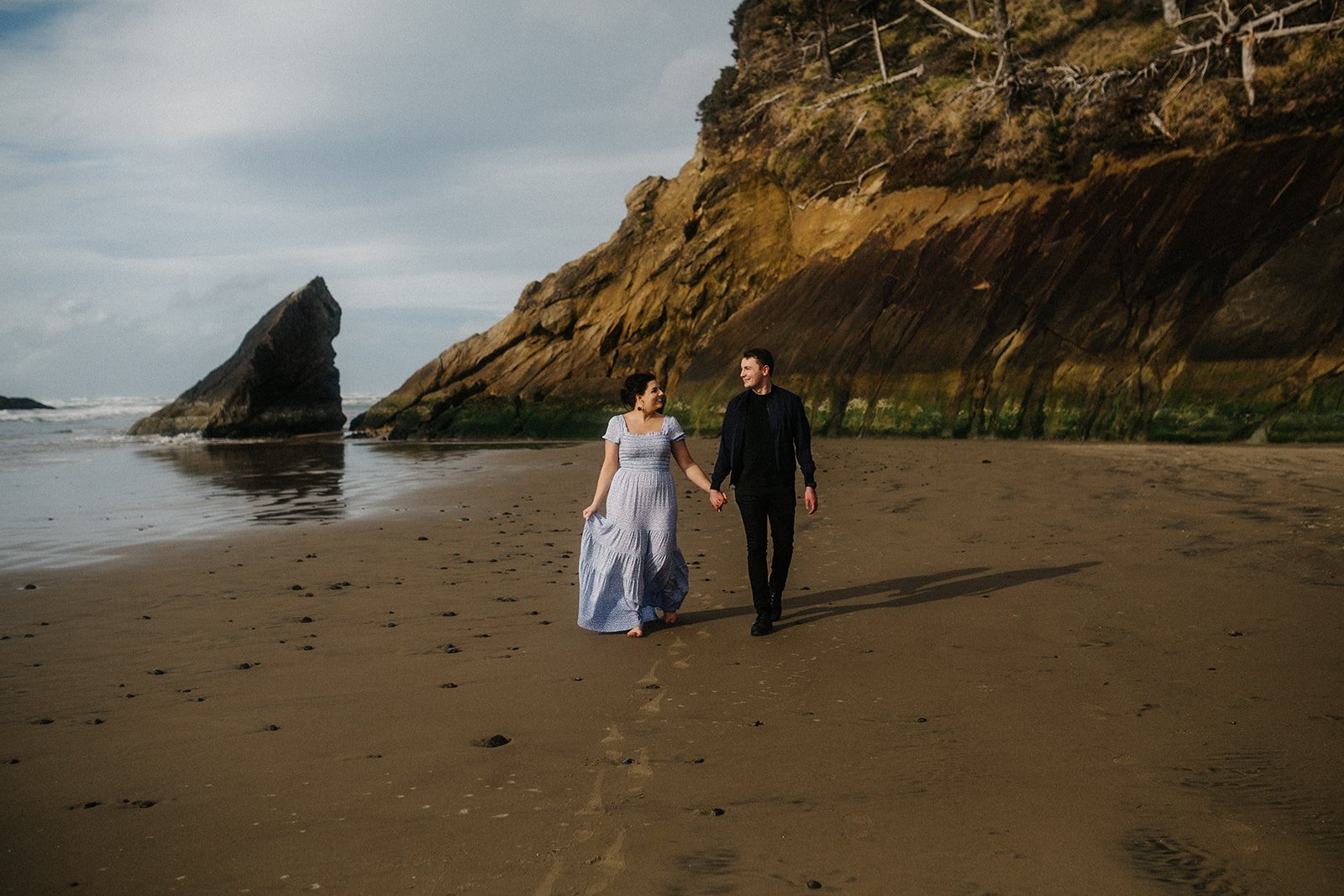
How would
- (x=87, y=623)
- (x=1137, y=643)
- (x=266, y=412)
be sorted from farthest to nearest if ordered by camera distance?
(x=266, y=412) < (x=87, y=623) < (x=1137, y=643)

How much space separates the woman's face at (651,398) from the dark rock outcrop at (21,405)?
85663 mm

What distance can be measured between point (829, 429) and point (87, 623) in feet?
60.1

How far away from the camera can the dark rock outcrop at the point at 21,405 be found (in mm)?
79938

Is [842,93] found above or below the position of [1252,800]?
above

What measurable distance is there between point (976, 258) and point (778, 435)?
18.6 m

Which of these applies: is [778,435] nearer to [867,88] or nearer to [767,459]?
[767,459]

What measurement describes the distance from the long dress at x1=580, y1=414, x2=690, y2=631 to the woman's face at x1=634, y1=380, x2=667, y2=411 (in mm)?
155

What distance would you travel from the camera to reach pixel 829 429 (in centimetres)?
2378

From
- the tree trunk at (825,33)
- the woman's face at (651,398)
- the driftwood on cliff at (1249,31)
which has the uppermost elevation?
the tree trunk at (825,33)

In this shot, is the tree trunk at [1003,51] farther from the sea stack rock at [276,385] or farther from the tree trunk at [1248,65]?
the sea stack rock at [276,385]

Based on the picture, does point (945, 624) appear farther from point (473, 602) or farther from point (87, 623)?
point (87, 623)

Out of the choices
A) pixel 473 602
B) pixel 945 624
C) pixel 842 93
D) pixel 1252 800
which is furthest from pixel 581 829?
pixel 842 93

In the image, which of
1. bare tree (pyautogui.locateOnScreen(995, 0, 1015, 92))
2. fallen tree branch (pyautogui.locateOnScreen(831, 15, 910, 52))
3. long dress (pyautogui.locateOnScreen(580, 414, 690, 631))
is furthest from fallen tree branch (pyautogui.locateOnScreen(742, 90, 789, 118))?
long dress (pyautogui.locateOnScreen(580, 414, 690, 631))

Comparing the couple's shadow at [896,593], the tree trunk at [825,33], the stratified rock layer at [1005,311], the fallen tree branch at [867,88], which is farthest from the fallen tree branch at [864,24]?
the couple's shadow at [896,593]
